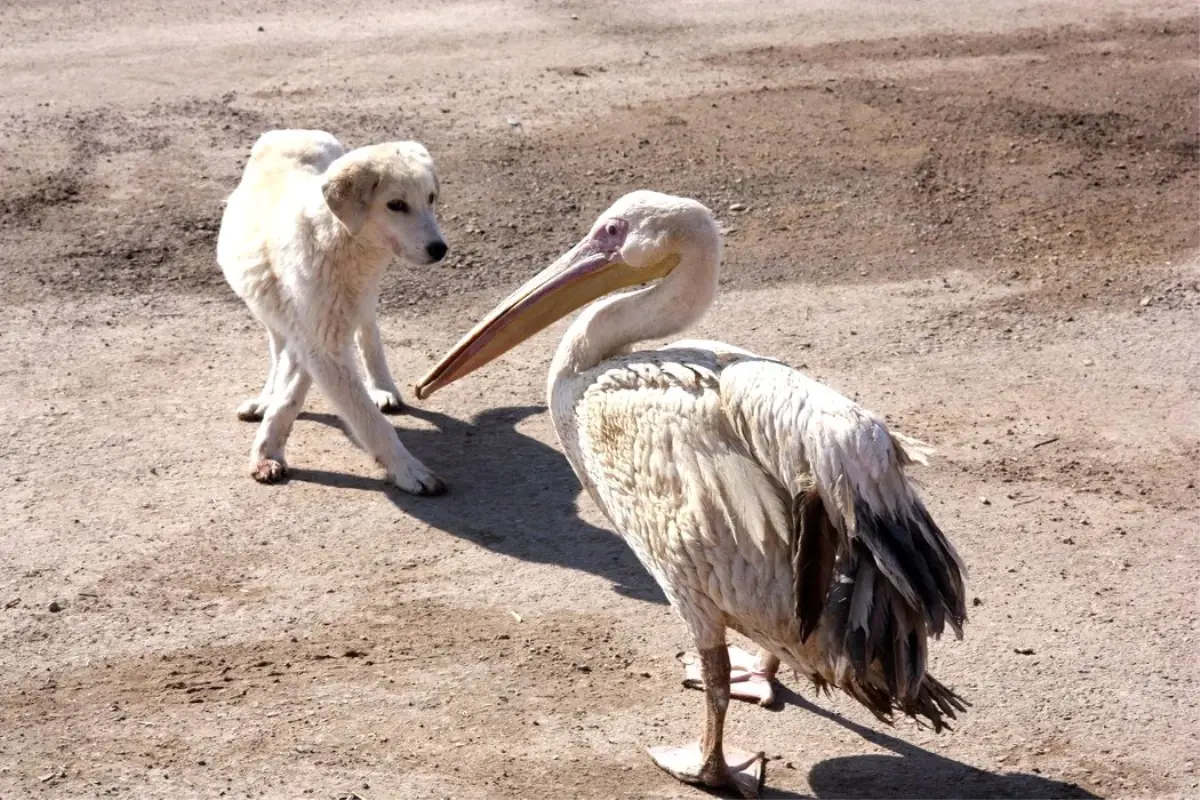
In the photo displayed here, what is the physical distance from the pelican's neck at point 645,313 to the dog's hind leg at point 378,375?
2466mm

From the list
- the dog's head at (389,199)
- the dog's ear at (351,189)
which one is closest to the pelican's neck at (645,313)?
the dog's head at (389,199)

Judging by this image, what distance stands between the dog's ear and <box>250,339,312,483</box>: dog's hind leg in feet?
2.74

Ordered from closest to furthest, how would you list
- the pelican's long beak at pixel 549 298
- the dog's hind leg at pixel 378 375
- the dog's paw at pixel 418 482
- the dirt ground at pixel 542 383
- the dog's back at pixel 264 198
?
1. the dirt ground at pixel 542 383
2. the pelican's long beak at pixel 549 298
3. the dog's paw at pixel 418 482
4. the dog's back at pixel 264 198
5. the dog's hind leg at pixel 378 375

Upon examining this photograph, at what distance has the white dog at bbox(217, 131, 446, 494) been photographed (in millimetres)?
6828

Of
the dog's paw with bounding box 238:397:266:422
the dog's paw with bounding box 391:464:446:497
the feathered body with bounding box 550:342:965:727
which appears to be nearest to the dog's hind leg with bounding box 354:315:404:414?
the dog's paw with bounding box 238:397:266:422

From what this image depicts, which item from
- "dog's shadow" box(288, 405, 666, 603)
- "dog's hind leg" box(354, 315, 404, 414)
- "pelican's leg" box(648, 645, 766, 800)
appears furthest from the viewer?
"dog's hind leg" box(354, 315, 404, 414)

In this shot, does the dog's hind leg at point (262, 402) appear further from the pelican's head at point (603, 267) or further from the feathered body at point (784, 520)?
the feathered body at point (784, 520)

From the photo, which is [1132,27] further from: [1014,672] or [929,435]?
[1014,672]

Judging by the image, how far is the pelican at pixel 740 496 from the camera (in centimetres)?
467

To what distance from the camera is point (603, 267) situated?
18.7 ft

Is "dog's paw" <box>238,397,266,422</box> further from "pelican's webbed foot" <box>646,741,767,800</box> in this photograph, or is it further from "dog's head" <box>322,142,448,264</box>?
"pelican's webbed foot" <box>646,741,767,800</box>

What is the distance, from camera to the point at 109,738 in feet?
17.4

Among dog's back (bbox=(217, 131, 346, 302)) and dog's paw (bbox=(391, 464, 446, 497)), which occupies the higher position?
dog's back (bbox=(217, 131, 346, 302))

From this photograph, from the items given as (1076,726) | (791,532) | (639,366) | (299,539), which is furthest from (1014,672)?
(299,539)
